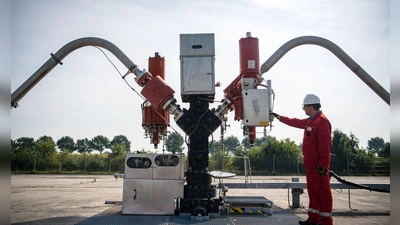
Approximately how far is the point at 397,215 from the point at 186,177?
4023mm

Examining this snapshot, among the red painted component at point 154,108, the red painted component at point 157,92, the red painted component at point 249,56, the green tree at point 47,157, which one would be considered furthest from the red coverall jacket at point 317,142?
the green tree at point 47,157

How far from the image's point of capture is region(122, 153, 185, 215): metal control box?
5.37 meters

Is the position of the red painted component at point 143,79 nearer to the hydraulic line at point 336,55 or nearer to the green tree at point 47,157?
the hydraulic line at point 336,55

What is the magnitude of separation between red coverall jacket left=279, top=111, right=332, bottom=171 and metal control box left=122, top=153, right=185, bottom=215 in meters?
2.34

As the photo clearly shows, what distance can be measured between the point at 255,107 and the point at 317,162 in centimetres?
149

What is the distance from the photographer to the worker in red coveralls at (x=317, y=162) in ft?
13.6

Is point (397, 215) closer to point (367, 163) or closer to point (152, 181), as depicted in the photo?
point (152, 181)

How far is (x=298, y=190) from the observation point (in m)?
7.18

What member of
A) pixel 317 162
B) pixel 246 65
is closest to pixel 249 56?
pixel 246 65

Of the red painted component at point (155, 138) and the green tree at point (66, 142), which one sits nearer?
the red painted component at point (155, 138)

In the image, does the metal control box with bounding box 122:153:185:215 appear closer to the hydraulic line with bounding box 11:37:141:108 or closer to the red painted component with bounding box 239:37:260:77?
the red painted component with bounding box 239:37:260:77

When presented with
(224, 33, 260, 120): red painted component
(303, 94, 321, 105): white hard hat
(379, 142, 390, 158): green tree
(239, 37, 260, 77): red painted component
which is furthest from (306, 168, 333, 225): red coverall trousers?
(379, 142, 390, 158): green tree

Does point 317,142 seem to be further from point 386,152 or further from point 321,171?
point 386,152

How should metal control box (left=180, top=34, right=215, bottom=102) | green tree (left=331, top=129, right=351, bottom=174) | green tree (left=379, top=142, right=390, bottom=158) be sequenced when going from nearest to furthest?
metal control box (left=180, top=34, right=215, bottom=102), green tree (left=379, top=142, right=390, bottom=158), green tree (left=331, top=129, right=351, bottom=174)
